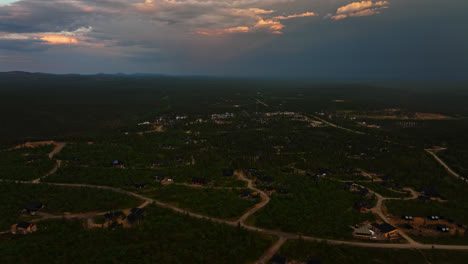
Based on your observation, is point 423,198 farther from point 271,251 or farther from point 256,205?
point 271,251

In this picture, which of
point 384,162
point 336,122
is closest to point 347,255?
point 384,162

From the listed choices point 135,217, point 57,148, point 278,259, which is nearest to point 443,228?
point 278,259

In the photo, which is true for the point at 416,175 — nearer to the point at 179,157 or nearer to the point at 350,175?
the point at 350,175

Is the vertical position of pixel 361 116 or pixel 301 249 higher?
pixel 361 116

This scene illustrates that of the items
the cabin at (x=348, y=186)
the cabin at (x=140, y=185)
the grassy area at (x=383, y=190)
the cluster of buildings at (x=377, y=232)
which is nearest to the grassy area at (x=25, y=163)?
the cabin at (x=140, y=185)

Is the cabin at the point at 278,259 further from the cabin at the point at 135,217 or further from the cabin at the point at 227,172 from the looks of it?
the cabin at the point at 227,172

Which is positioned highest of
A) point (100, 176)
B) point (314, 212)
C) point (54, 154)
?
point (54, 154)
